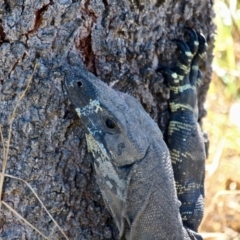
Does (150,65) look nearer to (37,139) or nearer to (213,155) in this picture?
(37,139)

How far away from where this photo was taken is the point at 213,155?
5.92m

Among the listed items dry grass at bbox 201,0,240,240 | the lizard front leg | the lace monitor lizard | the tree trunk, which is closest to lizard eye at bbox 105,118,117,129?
the lace monitor lizard

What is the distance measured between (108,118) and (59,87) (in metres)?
0.31

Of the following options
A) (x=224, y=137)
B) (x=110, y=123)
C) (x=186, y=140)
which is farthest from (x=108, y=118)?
(x=224, y=137)

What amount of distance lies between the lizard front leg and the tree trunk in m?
0.17

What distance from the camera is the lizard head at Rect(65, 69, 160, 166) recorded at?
2949 mm

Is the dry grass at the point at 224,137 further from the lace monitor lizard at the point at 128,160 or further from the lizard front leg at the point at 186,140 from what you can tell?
the lace monitor lizard at the point at 128,160

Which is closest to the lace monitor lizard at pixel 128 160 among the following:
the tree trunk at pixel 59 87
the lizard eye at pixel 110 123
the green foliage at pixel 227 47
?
the lizard eye at pixel 110 123

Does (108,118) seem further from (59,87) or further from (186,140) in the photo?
(186,140)

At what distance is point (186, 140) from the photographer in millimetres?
3521

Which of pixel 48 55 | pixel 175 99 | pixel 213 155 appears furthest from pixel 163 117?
pixel 213 155

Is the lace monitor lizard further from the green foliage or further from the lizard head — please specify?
the green foliage

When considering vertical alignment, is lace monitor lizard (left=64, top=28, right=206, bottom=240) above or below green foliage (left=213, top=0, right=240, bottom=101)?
below

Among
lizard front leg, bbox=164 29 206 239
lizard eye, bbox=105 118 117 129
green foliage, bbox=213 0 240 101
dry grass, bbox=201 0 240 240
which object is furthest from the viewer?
green foliage, bbox=213 0 240 101
